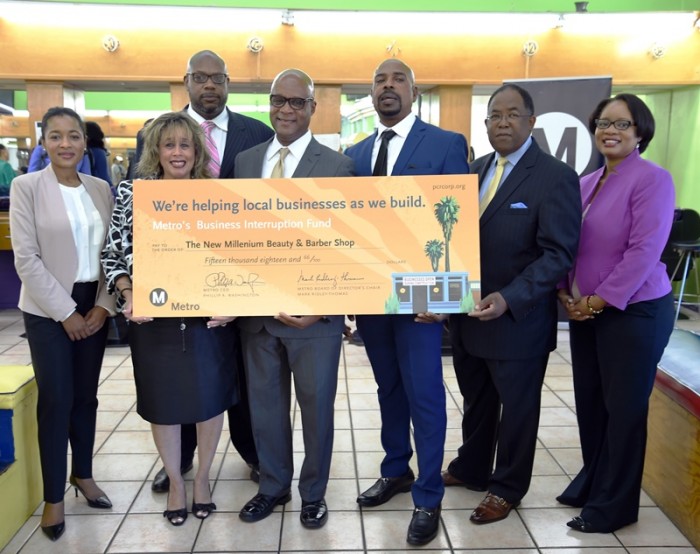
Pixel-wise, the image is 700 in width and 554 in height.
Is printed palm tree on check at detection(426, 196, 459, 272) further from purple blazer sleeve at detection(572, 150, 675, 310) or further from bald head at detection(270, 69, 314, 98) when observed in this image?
bald head at detection(270, 69, 314, 98)

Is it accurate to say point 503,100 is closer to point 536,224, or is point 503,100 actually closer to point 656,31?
point 536,224

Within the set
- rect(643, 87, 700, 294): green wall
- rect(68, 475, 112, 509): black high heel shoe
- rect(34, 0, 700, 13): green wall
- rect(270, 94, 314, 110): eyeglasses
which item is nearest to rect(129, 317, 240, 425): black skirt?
rect(68, 475, 112, 509): black high heel shoe

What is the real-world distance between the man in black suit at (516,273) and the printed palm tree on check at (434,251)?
0.23m

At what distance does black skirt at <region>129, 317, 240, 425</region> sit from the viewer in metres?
2.52

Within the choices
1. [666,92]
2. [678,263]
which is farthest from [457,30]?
[678,263]

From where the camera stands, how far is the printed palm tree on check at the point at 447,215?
235 cm

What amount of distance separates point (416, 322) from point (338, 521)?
0.95 m

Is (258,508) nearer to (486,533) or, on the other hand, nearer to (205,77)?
(486,533)

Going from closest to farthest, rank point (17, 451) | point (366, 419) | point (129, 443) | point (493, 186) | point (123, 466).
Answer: point (493, 186), point (17, 451), point (123, 466), point (129, 443), point (366, 419)

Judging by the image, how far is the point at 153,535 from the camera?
262 cm

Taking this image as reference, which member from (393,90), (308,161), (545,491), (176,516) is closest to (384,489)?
(545,491)

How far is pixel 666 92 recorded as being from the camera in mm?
7902

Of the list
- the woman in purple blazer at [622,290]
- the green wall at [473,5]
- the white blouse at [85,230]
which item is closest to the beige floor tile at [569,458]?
the woman in purple blazer at [622,290]

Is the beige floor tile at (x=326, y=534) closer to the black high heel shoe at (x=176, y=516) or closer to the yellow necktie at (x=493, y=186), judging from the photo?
the black high heel shoe at (x=176, y=516)
